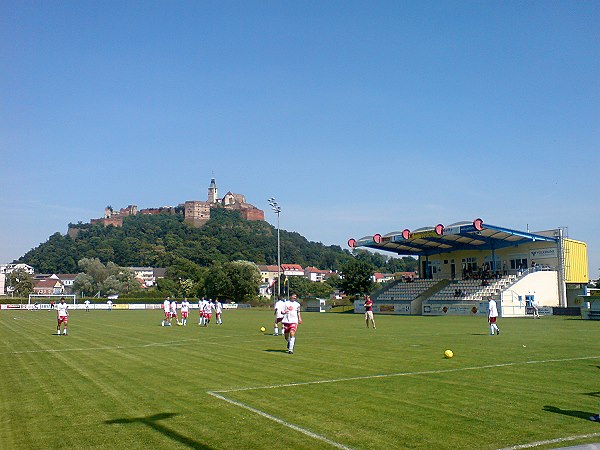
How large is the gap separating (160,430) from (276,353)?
10.7 metres

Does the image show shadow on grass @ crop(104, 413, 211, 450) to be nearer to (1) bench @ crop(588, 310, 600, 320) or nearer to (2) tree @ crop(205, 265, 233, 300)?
(1) bench @ crop(588, 310, 600, 320)

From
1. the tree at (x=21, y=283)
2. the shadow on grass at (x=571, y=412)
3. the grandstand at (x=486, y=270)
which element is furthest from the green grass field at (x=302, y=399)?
the tree at (x=21, y=283)

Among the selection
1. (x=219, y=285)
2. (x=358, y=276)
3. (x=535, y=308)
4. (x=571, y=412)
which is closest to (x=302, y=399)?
(x=571, y=412)

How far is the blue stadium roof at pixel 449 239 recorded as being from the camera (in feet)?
185

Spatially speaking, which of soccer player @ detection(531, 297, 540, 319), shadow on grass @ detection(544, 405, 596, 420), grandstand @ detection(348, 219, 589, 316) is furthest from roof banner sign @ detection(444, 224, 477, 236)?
shadow on grass @ detection(544, 405, 596, 420)

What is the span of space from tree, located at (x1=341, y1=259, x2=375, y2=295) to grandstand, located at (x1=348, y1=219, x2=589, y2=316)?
1950cm

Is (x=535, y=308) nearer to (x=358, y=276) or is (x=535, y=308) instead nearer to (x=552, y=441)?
(x=358, y=276)

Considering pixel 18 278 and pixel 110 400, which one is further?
pixel 18 278

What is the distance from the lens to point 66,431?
8648 millimetres

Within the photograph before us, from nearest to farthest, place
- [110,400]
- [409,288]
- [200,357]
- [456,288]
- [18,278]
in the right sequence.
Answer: [110,400], [200,357], [456,288], [409,288], [18,278]

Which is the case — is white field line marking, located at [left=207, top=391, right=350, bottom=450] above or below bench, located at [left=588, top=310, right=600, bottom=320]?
above

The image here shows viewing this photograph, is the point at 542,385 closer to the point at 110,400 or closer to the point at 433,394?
the point at 433,394

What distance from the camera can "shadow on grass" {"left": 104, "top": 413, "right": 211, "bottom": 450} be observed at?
7855 millimetres

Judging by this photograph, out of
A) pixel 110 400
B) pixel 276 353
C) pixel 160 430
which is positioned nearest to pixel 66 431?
pixel 160 430
